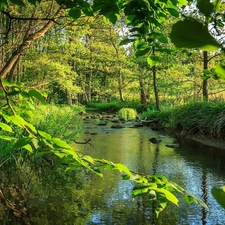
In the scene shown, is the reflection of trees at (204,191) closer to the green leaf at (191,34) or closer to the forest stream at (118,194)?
the forest stream at (118,194)

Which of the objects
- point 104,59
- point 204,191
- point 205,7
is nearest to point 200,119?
point 204,191

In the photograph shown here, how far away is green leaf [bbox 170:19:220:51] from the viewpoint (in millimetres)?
253

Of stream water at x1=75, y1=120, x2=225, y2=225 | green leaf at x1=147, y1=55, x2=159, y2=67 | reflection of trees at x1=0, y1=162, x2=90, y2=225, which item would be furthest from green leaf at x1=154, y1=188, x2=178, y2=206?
stream water at x1=75, y1=120, x2=225, y2=225

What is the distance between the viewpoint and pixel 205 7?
0.30m

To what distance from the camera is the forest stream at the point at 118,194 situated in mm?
3494

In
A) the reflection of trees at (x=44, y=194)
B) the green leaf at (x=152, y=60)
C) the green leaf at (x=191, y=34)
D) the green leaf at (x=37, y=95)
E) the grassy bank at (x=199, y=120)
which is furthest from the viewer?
the grassy bank at (x=199, y=120)

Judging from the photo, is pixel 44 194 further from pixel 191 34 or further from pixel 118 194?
pixel 191 34

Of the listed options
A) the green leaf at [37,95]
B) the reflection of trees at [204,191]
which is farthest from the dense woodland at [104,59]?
the reflection of trees at [204,191]

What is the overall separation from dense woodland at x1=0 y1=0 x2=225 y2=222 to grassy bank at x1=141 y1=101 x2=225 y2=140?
38mm

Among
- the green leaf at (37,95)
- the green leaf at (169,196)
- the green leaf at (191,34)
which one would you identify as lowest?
the green leaf at (169,196)

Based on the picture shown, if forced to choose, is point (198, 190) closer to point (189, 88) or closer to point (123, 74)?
point (189, 88)

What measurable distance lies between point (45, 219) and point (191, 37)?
139 inches

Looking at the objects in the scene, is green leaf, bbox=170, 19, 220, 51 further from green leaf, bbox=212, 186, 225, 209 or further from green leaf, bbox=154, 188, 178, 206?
green leaf, bbox=154, 188, 178, 206

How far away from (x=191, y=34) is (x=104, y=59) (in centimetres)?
2346
